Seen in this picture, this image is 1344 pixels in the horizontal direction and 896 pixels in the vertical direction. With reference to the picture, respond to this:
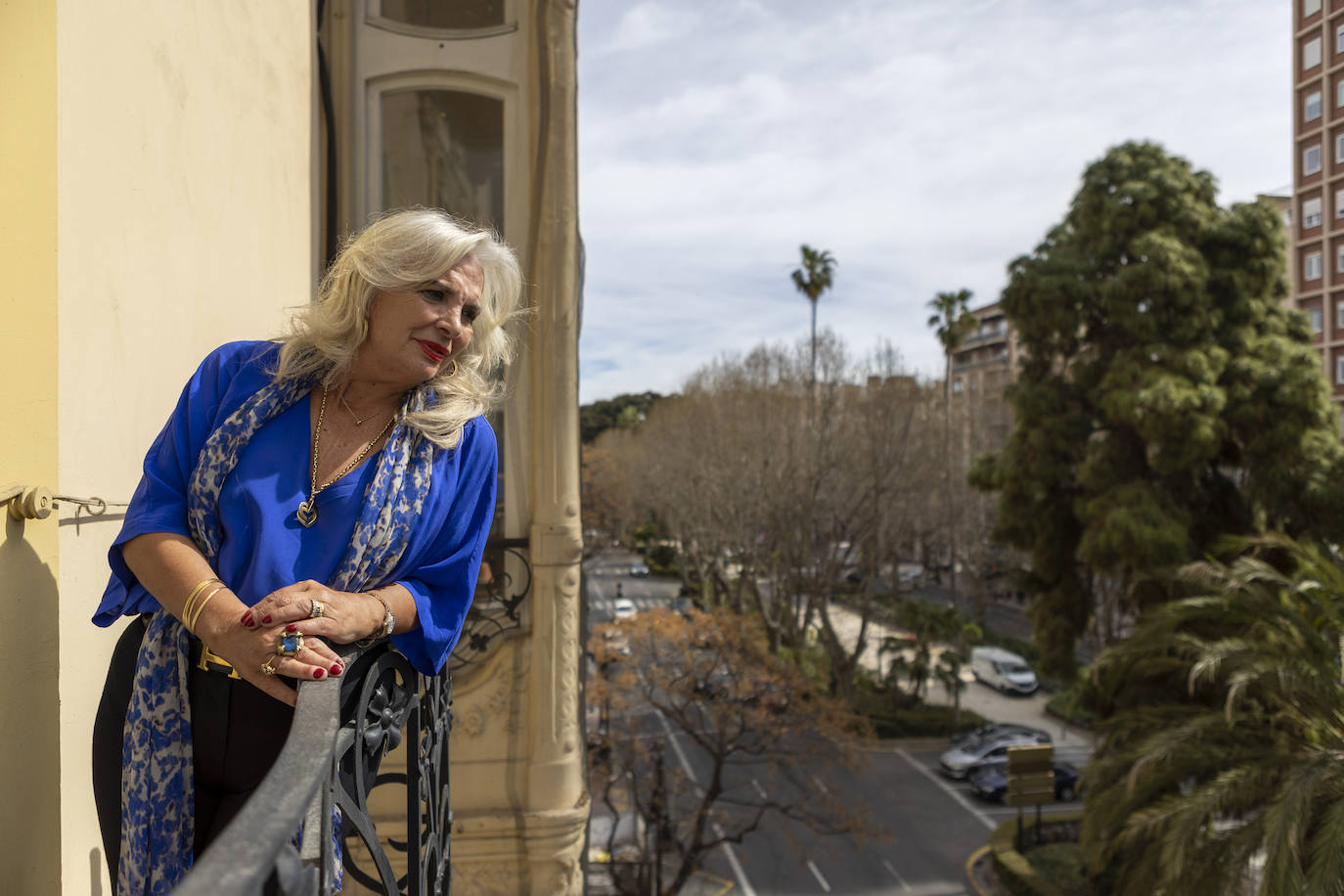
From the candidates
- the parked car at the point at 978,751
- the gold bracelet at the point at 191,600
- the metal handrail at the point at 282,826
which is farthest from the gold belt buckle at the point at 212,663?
the parked car at the point at 978,751

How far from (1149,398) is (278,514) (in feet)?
45.9

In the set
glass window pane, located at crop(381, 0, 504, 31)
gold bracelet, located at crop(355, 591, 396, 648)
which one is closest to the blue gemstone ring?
gold bracelet, located at crop(355, 591, 396, 648)

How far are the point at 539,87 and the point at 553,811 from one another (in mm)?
3320

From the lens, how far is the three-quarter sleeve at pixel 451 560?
1595mm

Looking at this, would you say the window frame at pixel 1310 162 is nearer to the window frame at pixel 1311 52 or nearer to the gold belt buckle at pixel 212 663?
the window frame at pixel 1311 52

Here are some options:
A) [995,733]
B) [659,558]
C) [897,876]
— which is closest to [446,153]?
[897,876]

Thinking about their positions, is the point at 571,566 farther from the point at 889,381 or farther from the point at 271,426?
the point at 889,381

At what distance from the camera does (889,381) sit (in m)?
21.5

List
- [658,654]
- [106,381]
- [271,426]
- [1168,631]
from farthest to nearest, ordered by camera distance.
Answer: [658,654], [1168,631], [106,381], [271,426]

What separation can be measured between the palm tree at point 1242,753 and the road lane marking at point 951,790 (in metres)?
8.07

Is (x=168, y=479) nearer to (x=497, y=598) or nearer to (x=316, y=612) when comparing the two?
(x=316, y=612)

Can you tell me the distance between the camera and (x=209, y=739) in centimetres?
152

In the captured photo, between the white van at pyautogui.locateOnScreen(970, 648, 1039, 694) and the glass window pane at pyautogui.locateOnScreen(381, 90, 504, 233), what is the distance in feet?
79.4

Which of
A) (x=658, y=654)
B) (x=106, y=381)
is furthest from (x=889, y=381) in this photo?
(x=106, y=381)
